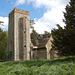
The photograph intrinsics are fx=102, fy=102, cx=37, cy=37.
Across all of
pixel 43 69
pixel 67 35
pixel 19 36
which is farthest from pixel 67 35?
pixel 19 36

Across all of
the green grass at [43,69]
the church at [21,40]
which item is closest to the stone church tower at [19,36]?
the church at [21,40]

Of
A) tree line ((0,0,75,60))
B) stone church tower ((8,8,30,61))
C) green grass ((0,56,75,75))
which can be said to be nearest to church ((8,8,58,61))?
stone church tower ((8,8,30,61))

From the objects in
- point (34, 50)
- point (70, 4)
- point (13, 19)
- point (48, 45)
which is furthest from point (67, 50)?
point (13, 19)

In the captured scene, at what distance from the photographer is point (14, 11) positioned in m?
20.4

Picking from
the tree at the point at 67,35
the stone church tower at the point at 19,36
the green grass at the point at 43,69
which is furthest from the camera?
the stone church tower at the point at 19,36

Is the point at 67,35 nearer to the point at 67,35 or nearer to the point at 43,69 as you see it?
the point at 67,35

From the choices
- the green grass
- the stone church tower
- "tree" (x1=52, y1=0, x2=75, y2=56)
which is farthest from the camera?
the stone church tower

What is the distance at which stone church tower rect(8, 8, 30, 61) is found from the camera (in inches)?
759

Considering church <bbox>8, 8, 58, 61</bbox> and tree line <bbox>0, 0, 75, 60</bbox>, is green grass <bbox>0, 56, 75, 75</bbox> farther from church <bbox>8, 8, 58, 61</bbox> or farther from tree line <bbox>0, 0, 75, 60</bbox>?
church <bbox>8, 8, 58, 61</bbox>

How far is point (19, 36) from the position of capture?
20.3 m

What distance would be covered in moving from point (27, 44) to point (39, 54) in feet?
12.1

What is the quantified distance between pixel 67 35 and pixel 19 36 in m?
11.7

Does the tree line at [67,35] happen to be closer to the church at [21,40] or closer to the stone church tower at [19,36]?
the church at [21,40]

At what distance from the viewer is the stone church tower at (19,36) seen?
19281mm
